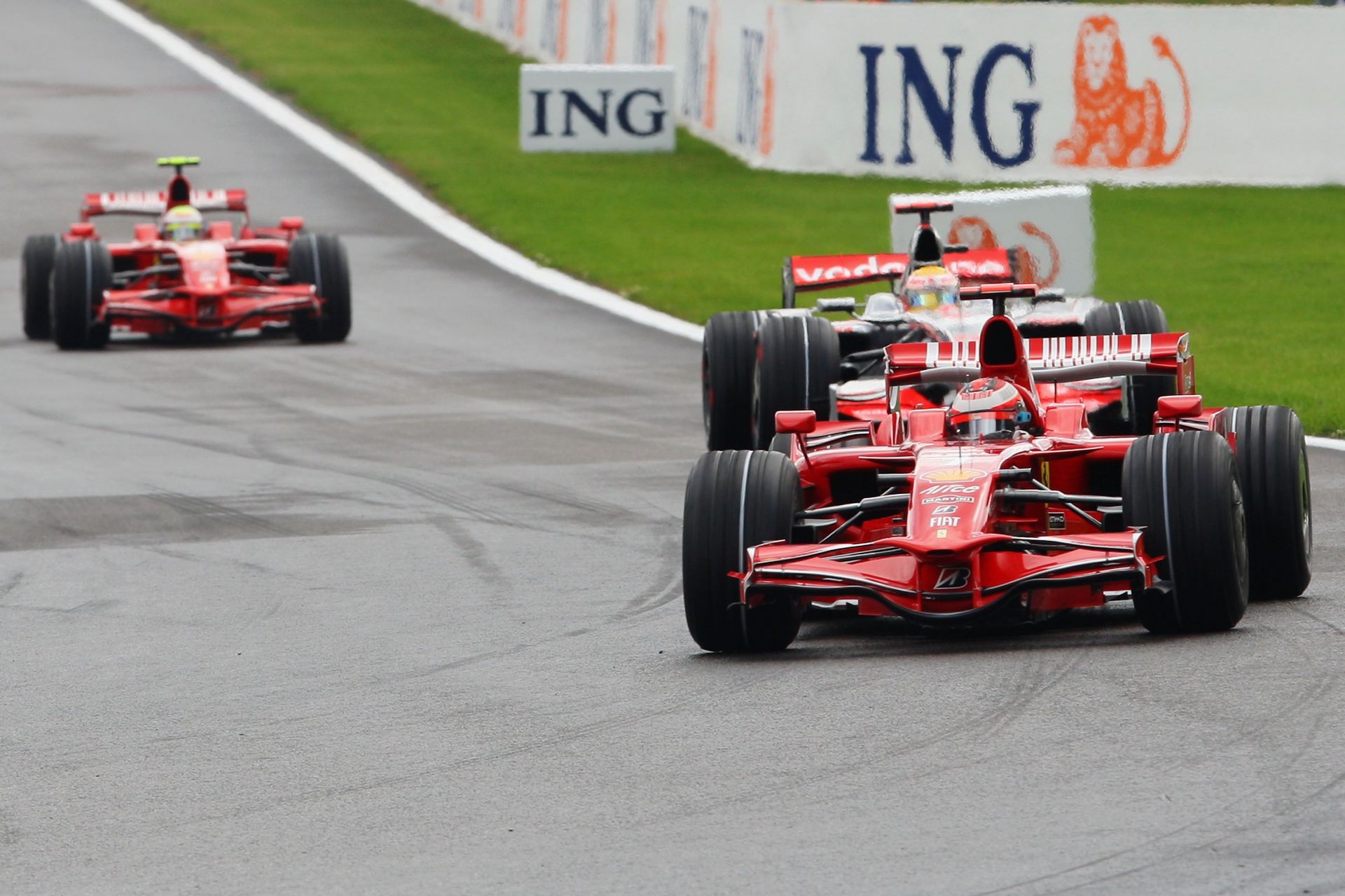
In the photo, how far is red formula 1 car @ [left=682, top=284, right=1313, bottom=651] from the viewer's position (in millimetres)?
8539

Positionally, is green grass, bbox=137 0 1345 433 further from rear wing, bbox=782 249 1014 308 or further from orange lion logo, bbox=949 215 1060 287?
rear wing, bbox=782 249 1014 308

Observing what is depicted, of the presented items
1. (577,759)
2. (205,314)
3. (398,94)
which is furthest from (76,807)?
(398,94)

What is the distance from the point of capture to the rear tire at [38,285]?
69.8ft

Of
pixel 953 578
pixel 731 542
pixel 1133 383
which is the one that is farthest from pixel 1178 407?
pixel 1133 383

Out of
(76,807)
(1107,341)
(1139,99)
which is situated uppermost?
(1139,99)

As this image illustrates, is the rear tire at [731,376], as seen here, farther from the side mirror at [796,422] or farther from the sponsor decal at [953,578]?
the sponsor decal at [953,578]

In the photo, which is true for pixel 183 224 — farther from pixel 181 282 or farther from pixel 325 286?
pixel 325 286

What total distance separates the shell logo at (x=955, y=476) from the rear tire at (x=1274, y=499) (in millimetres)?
1220

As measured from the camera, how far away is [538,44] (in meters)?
40.4

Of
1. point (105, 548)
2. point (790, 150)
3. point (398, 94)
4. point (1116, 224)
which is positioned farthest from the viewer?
point (398, 94)

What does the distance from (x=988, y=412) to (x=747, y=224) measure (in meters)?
17.4

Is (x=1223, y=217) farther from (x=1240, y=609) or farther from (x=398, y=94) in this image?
(x=1240, y=609)

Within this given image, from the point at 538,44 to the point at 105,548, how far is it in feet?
95.0

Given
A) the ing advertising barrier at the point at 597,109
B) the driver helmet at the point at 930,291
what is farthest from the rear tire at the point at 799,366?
the ing advertising barrier at the point at 597,109
